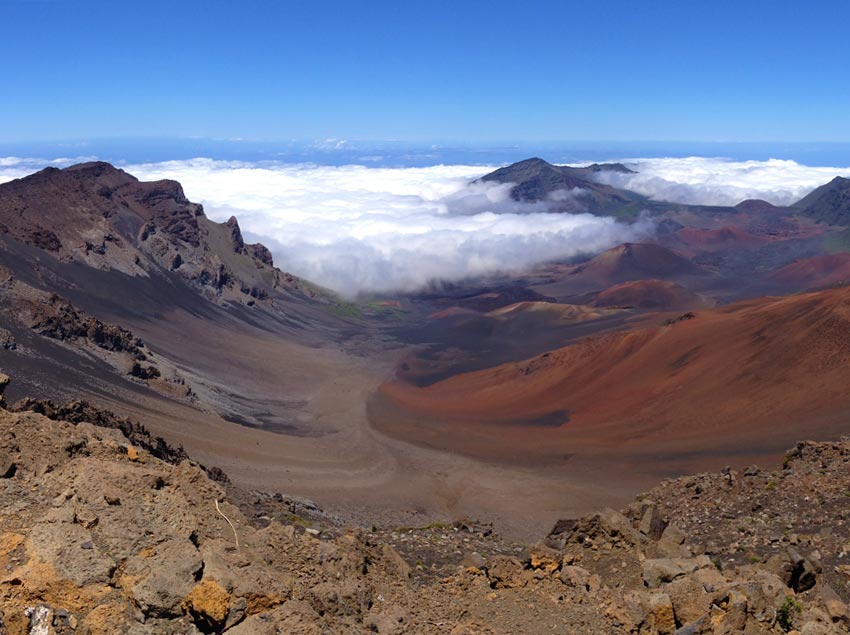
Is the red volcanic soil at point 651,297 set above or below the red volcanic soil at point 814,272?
below

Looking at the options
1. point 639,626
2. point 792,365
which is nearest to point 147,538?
point 639,626

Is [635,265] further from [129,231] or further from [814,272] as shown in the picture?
[129,231]

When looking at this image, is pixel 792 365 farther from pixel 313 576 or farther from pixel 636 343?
pixel 313 576

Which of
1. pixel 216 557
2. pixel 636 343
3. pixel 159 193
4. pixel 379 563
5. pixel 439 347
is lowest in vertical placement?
pixel 439 347

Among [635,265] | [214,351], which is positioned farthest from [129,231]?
[635,265]

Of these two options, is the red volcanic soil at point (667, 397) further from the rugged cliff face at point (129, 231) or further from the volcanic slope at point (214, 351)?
the rugged cliff face at point (129, 231)

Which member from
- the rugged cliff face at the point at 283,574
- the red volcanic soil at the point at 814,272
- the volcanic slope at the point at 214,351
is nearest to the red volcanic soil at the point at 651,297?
the red volcanic soil at the point at 814,272

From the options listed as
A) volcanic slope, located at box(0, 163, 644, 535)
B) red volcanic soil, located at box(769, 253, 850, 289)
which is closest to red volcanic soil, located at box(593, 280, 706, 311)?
red volcanic soil, located at box(769, 253, 850, 289)

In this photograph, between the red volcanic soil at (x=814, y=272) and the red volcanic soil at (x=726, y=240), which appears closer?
the red volcanic soil at (x=814, y=272)
